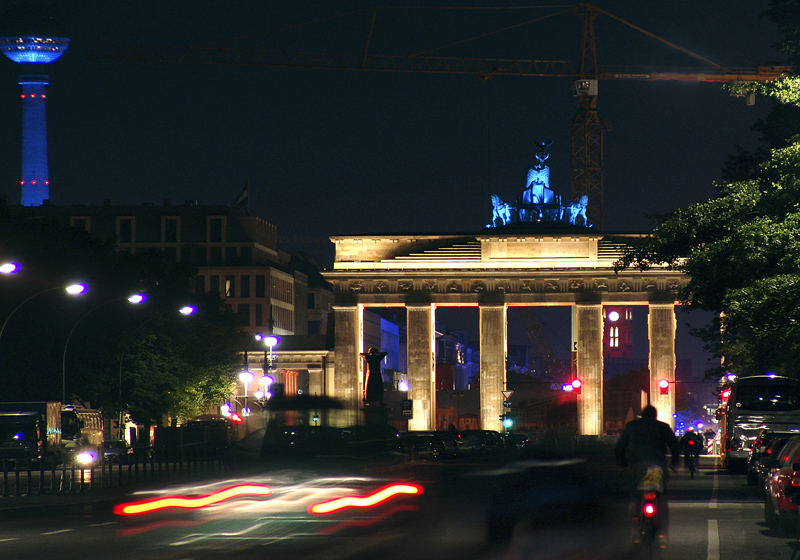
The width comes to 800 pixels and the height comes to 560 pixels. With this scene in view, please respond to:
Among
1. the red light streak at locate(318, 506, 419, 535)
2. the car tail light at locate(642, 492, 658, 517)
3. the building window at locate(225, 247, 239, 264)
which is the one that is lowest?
the red light streak at locate(318, 506, 419, 535)

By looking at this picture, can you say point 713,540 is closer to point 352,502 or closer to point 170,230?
point 352,502

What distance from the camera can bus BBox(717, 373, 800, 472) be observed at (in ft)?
197

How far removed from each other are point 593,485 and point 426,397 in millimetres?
99261

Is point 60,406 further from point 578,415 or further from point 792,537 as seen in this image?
point 578,415

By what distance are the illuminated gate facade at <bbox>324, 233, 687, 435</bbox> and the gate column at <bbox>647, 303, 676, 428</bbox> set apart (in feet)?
0.24

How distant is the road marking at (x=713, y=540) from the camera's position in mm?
25859

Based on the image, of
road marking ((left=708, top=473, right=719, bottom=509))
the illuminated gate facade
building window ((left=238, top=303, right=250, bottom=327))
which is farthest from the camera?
building window ((left=238, top=303, right=250, bottom=327))

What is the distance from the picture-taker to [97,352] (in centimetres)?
8325

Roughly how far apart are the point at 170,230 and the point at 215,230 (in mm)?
4678

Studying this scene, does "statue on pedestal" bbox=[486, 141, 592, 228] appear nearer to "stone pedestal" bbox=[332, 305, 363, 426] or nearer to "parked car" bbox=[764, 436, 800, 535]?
"stone pedestal" bbox=[332, 305, 363, 426]

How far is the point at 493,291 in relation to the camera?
127188mm

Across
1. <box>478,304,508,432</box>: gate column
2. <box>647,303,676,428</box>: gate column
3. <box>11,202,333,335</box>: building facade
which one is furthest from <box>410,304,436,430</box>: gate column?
<box>11,202,333,335</box>: building facade

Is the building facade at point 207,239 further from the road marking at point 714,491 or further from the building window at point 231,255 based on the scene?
the road marking at point 714,491

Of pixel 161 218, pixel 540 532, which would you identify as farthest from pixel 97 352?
pixel 161 218
